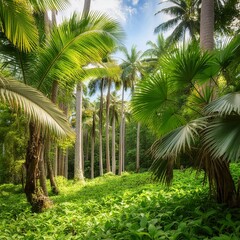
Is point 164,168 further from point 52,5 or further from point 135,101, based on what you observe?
point 52,5

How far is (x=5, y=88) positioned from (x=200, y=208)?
12.4 feet

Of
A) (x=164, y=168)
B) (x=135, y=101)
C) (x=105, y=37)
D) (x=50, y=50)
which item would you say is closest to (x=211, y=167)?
(x=164, y=168)

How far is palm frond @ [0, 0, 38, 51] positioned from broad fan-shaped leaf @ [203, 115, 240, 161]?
3984mm

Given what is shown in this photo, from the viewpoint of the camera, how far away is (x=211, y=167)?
3768 mm

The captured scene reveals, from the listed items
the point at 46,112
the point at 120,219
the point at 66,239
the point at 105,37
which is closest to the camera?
the point at 66,239

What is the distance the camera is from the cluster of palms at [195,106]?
3393 millimetres

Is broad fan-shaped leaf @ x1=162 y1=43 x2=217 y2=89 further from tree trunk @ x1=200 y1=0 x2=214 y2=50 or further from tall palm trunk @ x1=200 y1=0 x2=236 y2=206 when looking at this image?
tree trunk @ x1=200 y1=0 x2=214 y2=50

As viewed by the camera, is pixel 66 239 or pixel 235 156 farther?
pixel 66 239

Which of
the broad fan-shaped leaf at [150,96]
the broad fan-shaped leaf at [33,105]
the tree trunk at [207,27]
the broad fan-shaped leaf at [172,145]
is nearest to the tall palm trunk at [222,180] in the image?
the broad fan-shaped leaf at [172,145]

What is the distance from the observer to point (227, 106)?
317cm

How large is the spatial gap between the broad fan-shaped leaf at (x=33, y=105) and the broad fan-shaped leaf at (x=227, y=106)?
2.68 m

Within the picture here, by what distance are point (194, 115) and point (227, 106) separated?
143cm

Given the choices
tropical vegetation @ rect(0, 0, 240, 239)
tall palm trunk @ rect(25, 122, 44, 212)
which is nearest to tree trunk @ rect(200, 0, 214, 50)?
tropical vegetation @ rect(0, 0, 240, 239)

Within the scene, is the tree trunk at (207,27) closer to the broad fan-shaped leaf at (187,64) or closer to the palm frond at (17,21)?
the broad fan-shaped leaf at (187,64)
